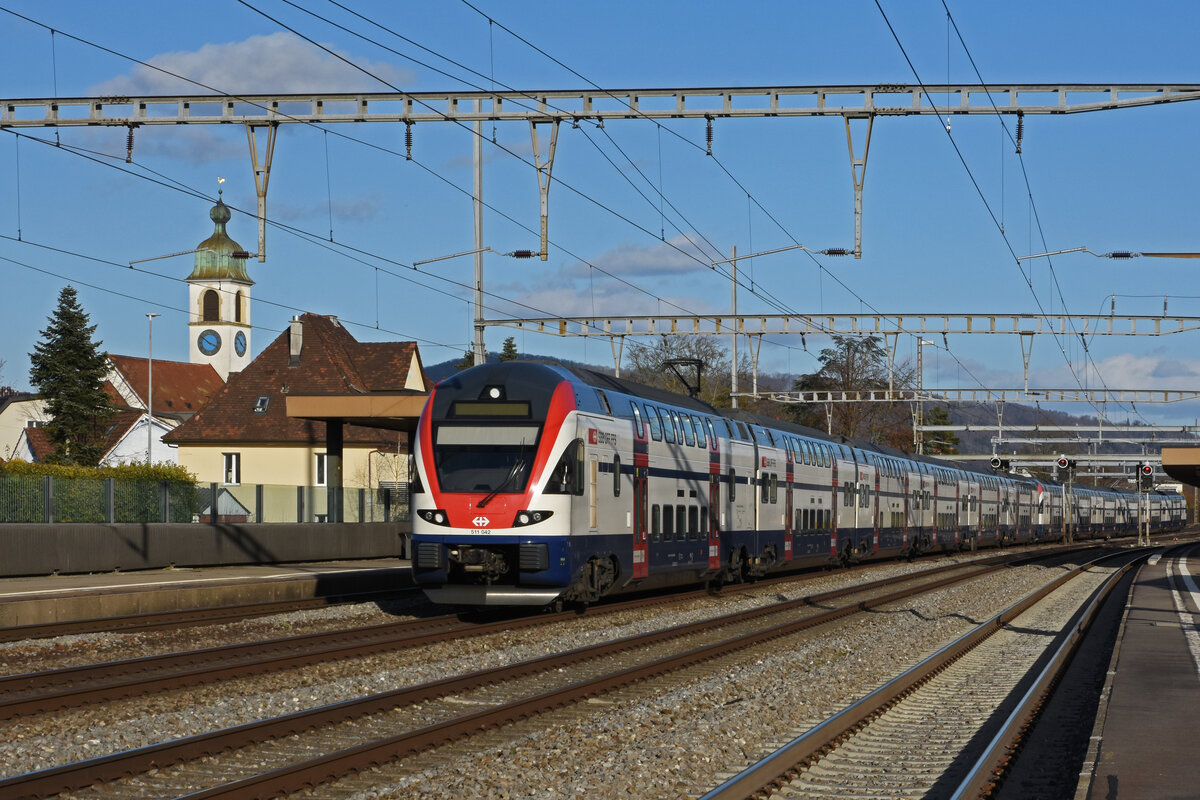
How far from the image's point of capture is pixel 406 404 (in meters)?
35.2

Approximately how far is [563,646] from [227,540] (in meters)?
16.9

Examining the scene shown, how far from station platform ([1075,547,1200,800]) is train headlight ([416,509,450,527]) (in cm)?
881

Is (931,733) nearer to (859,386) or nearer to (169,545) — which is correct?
(169,545)

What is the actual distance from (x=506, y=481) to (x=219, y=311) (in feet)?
444

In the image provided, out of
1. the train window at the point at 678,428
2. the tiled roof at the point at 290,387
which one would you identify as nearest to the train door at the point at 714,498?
the train window at the point at 678,428

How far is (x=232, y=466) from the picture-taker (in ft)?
226

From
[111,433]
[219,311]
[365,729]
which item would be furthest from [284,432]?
[219,311]

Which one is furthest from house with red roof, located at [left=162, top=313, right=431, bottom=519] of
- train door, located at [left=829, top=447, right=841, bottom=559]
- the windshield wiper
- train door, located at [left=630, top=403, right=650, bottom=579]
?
the windshield wiper

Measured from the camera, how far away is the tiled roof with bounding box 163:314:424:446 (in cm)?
6812

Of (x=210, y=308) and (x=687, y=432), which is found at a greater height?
(x=210, y=308)

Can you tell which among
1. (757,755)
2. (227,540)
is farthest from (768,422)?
(757,755)

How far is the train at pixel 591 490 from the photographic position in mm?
19250

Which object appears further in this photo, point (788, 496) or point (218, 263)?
point (218, 263)

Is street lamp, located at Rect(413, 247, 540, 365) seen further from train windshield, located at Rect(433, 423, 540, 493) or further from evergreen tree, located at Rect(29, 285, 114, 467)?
evergreen tree, located at Rect(29, 285, 114, 467)
